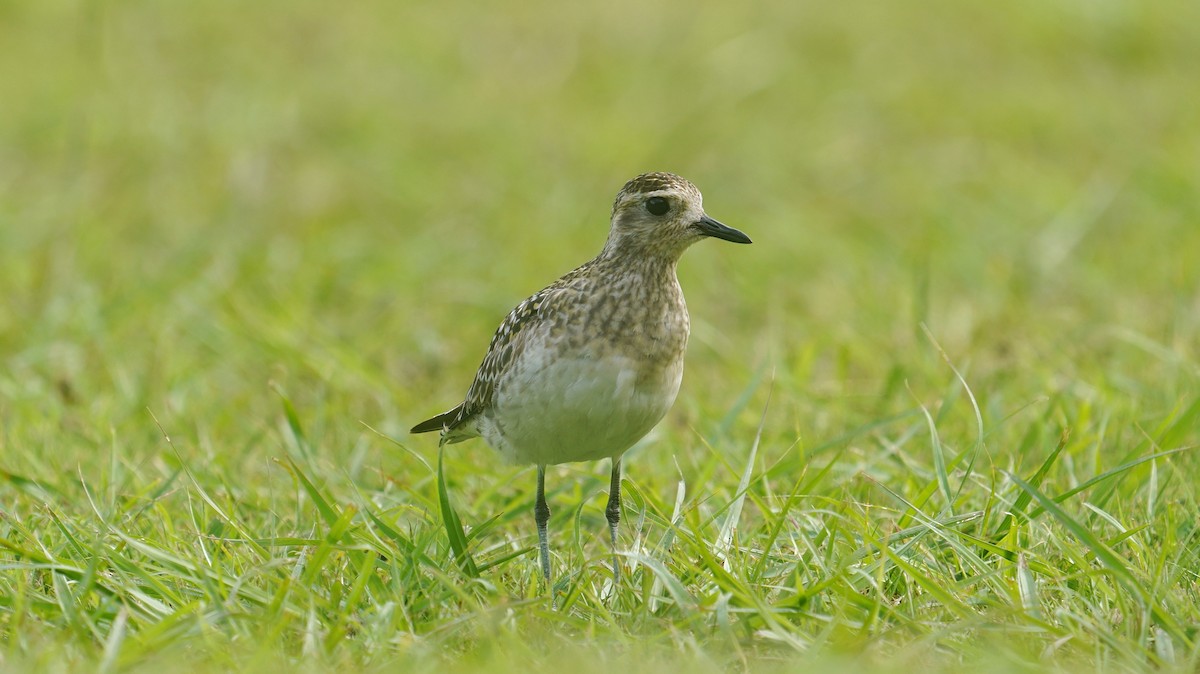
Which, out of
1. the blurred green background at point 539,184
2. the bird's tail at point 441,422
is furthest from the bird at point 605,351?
the blurred green background at point 539,184

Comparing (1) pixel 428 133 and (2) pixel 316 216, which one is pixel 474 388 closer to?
(2) pixel 316 216

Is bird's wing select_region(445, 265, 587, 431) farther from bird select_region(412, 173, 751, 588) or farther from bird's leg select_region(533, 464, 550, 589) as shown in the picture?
bird's leg select_region(533, 464, 550, 589)

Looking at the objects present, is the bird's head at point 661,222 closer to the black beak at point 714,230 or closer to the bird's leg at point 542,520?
the black beak at point 714,230

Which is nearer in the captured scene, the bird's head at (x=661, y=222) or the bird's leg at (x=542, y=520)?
the bird's leg at (x=542, y=520)

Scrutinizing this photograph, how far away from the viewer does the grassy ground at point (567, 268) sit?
4688mm

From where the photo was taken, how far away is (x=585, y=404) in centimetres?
528

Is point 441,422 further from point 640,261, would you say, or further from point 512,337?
point 640,261

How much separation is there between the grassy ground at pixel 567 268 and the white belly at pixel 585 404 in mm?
304

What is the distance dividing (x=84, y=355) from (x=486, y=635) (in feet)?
14.8

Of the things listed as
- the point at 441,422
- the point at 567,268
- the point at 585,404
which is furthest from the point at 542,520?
the point at 567,268

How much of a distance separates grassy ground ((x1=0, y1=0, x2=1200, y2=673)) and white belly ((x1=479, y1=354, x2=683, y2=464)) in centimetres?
30

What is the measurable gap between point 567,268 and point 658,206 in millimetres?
4486

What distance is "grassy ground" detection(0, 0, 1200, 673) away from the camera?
4.69m

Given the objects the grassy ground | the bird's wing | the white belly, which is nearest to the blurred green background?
the grassy ground
